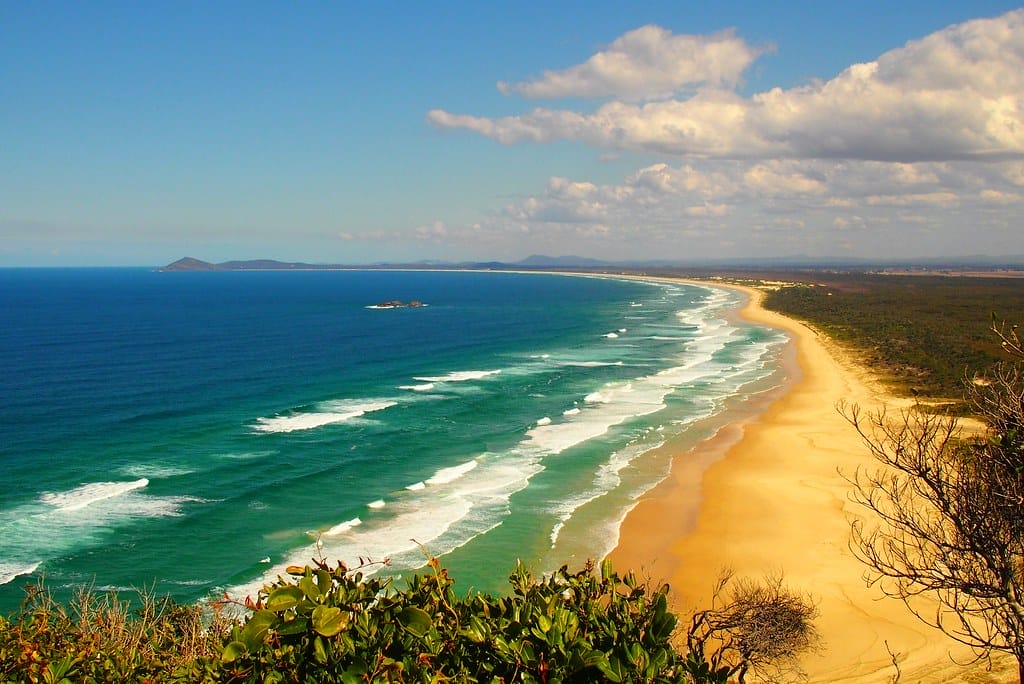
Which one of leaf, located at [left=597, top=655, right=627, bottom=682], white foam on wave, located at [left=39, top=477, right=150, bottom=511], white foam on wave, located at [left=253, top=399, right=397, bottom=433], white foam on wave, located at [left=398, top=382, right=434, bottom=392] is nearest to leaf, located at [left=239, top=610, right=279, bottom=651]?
leaf, located at [left=597, top=655, right=627, bottom=682]

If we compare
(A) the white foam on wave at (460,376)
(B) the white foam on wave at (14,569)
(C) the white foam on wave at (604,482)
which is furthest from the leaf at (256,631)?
(A) the white foam on wave at (460,376)

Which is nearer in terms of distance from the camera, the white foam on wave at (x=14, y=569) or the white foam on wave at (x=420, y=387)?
the white foam on wave at (x=14, y=569)

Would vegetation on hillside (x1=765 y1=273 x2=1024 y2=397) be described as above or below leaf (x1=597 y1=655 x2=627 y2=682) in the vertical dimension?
below

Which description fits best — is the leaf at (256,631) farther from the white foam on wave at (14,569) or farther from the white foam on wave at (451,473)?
the white foam on wave at (451,473)

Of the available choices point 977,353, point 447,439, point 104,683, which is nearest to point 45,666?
point 104,683

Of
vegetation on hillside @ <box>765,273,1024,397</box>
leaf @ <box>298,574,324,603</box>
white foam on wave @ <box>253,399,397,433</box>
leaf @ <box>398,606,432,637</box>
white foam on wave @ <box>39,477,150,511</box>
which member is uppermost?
leaf @ <box>298,574,324,603</box>

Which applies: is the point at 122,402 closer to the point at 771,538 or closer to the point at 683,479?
the point at 683,479

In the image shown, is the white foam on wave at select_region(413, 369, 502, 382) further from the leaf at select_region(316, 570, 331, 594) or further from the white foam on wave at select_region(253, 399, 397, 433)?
the leaf at select_region(316, 570, 331, 594)
